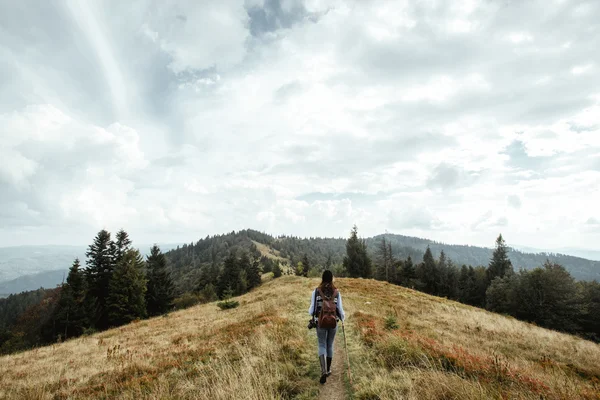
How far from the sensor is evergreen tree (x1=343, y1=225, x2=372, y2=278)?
6397 centimetres

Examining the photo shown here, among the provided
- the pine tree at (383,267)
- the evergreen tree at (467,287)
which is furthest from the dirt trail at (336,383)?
the evergreen tree at (467,287)

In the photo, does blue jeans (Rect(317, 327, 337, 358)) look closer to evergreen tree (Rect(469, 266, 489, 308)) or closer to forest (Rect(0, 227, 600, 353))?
→ forest (Rect(0, 227, 600, 353))

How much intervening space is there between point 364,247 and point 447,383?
2530 inches

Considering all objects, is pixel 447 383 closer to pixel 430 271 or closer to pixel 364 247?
pixel 364 247

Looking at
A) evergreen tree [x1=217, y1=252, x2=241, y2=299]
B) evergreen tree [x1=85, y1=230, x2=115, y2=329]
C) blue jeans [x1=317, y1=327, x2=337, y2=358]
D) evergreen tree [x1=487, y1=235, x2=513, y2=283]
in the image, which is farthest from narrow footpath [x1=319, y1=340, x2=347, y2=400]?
evergreen tree [x1=487, y1=235, x2=513, y2=283]

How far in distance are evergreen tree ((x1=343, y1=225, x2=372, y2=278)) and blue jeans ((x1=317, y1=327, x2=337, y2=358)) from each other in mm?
58762

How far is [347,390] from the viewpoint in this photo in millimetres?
6430

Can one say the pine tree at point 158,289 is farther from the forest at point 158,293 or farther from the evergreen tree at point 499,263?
the evergreen tree at point 499,263

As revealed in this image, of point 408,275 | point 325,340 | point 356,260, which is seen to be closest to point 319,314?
point 325,340

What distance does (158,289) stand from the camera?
49.8 m

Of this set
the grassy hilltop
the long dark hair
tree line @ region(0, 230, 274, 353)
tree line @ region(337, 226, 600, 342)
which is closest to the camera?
the grassy hilltop

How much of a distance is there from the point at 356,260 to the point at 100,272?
50472mm

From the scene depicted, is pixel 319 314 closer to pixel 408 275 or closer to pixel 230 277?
pixel 230 277

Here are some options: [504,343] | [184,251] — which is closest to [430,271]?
[504,343]
